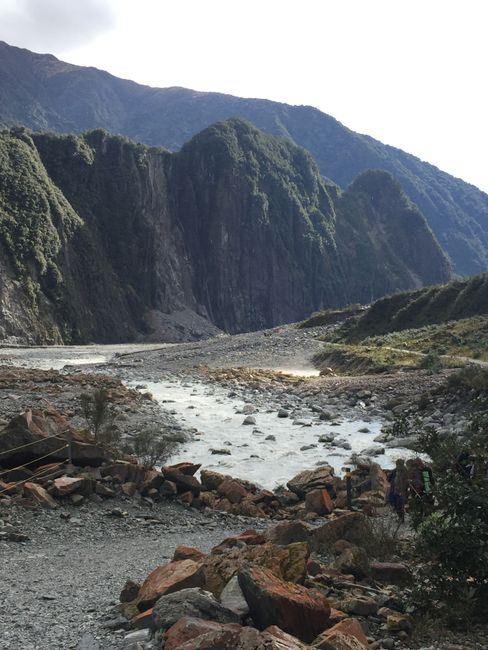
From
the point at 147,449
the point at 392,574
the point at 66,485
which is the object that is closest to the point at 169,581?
A: the point at 392,574

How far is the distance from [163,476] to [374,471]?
4512 millimetres

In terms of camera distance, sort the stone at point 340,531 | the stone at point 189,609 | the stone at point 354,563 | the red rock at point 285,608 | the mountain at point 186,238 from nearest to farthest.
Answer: the red rock at point 285,608 < the stone at point 189,609 < the stone at point 354,563 < the stone at point 340,531 < the mountain at point 186,238

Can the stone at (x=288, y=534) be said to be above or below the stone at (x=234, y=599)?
below

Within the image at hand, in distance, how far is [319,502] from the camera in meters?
11.5

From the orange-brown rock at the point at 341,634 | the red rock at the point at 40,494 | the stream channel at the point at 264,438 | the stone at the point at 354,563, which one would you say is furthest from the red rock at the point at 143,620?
the stream channel at the point at 264,438

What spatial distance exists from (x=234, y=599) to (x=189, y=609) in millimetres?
455

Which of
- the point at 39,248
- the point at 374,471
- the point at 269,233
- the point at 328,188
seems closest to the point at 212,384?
the point at 374,471

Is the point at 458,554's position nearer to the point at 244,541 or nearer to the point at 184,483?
the point at 244,541

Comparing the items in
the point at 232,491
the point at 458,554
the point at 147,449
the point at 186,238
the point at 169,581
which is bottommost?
the point at 232,491

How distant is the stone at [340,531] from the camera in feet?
27.6

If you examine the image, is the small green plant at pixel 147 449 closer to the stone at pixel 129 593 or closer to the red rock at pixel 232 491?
the red rock at pixel 232 491

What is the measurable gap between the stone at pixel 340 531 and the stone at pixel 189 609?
11.0 feet

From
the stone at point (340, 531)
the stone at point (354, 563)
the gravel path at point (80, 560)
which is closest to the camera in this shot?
the gravel path at point (80, 560)

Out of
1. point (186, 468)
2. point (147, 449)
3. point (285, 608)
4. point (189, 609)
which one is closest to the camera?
point (285, 608)
